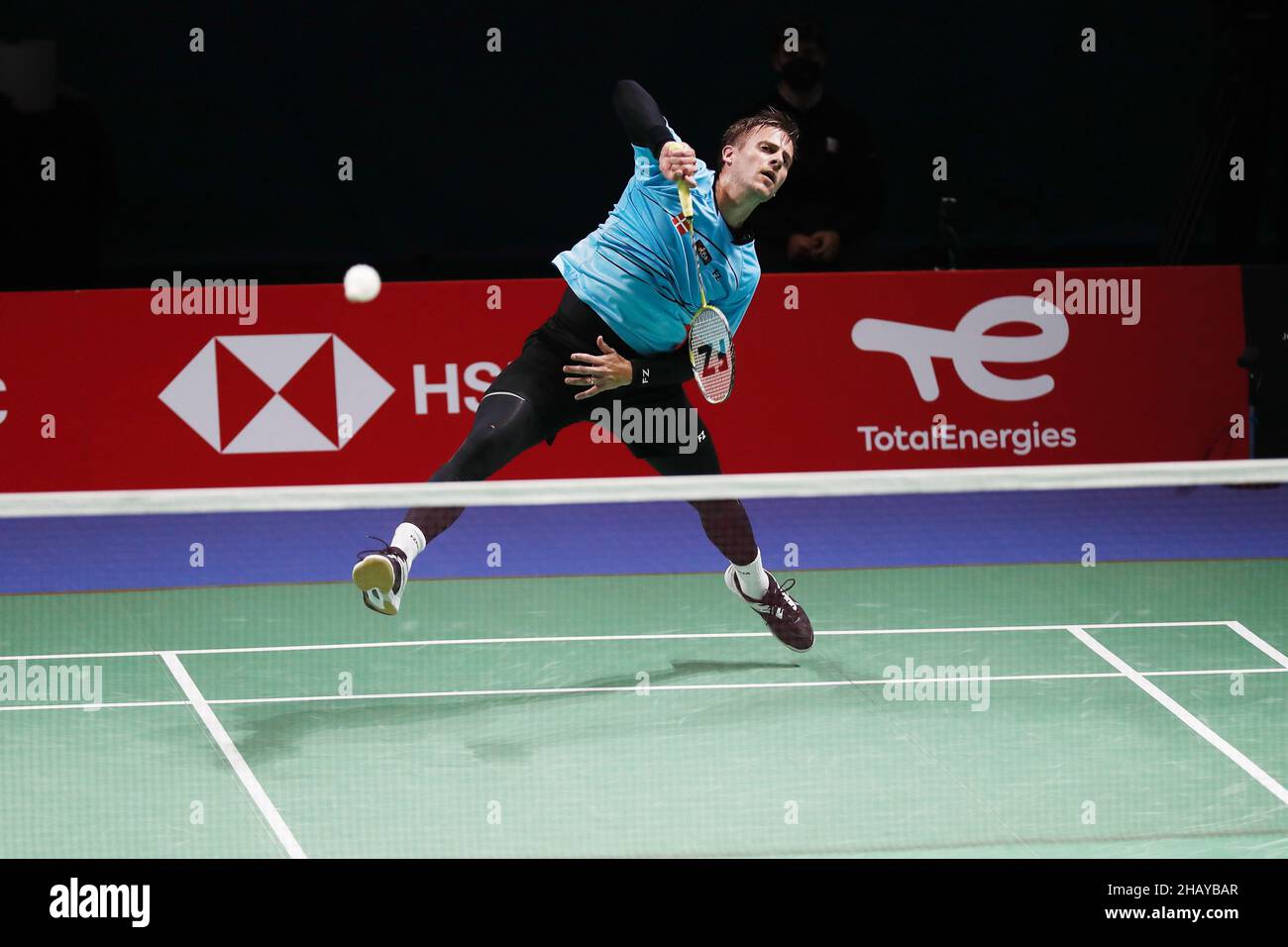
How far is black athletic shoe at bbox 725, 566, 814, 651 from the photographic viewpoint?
279 inches

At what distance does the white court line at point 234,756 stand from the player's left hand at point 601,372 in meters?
1.69

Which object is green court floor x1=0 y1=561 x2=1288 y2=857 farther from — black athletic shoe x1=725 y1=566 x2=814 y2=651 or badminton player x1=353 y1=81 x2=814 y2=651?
badminton player x1=353 y1=81 x2=814 y2=651

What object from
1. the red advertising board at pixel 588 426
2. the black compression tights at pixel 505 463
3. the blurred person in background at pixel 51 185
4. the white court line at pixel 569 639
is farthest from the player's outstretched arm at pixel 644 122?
the blurred person in background at pixel 51 185

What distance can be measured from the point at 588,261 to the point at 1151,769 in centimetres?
264

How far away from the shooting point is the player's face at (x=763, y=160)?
637cm

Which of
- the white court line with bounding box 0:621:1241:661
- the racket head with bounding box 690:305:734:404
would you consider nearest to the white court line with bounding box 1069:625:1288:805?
the white court line with bounding box 0:621:1241:661

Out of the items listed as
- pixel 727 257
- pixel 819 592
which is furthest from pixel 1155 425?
pixel 727 257

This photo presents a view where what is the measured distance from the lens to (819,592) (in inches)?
332

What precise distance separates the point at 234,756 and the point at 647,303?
83.8 inches

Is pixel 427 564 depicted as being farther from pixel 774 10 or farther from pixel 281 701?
pixel 774 10

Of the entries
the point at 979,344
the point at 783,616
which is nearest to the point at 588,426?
the point at 979,344

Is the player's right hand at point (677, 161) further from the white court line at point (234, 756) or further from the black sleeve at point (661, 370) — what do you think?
the white court line at point (234, 756)

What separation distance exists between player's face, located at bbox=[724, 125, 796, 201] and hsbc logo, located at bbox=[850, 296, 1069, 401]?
376 cm
